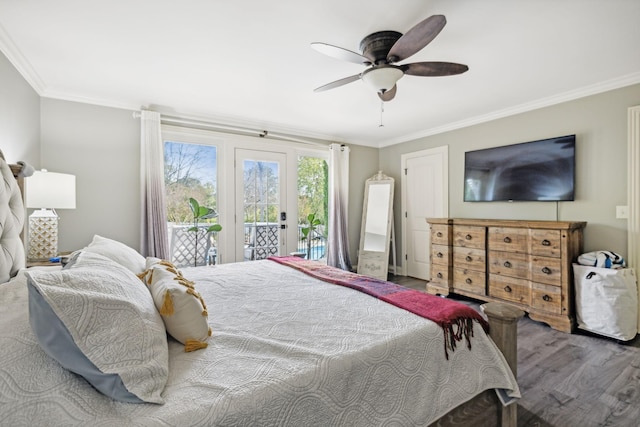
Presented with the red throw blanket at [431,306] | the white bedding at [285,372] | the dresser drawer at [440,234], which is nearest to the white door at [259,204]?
the dresser drawer at [440,234]

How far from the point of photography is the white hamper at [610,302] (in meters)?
2.47

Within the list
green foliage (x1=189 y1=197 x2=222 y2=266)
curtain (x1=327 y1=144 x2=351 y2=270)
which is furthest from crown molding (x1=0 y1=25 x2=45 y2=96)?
curtain (x1=327 y1=144 x2=351 y2=270)

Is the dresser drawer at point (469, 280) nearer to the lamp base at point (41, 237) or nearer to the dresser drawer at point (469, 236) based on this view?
the dresser drawer at point (469, 236)

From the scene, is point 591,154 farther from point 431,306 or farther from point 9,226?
point 9,226

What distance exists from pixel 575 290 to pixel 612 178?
3.70 feet

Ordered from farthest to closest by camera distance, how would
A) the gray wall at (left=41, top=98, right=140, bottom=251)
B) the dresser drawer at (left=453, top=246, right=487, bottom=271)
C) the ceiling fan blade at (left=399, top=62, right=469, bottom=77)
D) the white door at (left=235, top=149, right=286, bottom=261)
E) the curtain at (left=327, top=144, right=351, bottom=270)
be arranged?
the curtain at (left=327, top=144, right=351, bottom=270) < the white door at (left=235, top=149, right=286, bottom=261) < the dresser drawer at (left=453, top=246, right=487, bottom=271) < the gray wall at (left=41, top=98, right=140, bottom=251) < the ceiling fan blade at (left=399, top=62, right=469, bottom=77)

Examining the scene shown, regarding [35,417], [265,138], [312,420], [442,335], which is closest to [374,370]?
[312,420]

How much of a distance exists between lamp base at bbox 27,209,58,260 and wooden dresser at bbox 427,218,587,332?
391cm

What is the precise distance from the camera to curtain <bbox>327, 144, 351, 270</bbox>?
15.2 feet

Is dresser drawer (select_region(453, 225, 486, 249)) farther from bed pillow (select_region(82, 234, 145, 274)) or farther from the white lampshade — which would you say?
the white lampshade

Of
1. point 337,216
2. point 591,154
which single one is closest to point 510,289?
point 591,154

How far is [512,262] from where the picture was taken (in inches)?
124

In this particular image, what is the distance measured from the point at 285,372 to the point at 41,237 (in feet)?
8.12

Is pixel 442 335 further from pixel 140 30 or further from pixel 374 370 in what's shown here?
pixel 140 30
